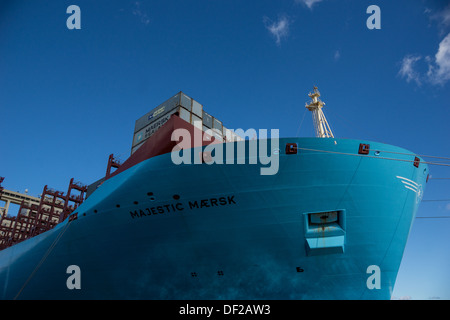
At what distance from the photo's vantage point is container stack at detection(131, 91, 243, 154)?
18.2 m

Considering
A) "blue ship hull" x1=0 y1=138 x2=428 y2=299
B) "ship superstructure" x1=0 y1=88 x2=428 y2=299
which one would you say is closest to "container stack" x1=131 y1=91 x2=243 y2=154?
"ship superstructure" x1=0 y1=88 x2=428 y2=299

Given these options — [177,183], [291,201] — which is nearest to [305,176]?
[291,201]

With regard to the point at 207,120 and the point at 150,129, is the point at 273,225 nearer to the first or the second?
the point at 207,120

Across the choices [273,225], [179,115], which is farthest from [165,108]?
[273,225]

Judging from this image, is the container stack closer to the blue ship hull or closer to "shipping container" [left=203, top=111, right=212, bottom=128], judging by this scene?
"shipping container" [left=203, top=111, right=212, bottom=128]

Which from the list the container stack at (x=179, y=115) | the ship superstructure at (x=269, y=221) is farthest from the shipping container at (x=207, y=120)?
the ship superstructure at (x=269, y=221)

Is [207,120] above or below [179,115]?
above

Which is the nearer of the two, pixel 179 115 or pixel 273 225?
pixel 273 225

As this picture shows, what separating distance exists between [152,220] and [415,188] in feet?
35.6

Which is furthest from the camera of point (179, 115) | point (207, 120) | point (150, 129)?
point (207, 120)

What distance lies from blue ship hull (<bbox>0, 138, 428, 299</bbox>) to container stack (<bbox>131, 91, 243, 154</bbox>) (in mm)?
6525

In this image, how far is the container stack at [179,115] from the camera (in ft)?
59.8

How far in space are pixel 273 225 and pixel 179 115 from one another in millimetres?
9668

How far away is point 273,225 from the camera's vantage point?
10.7 metres
